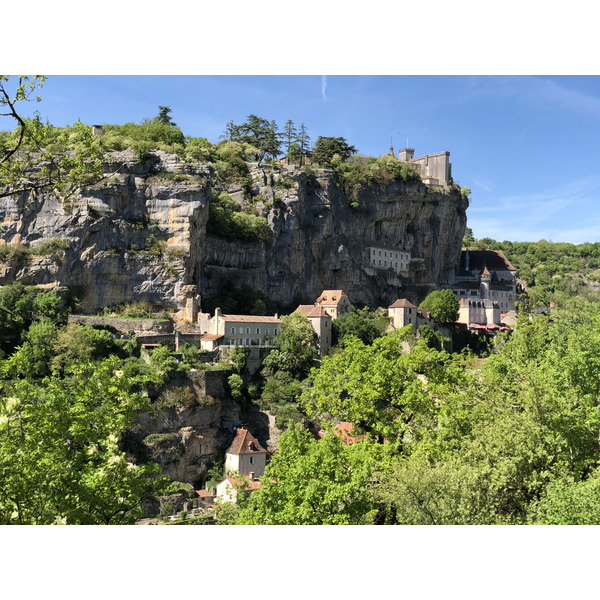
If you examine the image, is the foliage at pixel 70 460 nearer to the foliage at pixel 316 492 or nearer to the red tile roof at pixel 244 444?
the foliage at pixel 316 492

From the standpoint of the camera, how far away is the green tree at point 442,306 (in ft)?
186

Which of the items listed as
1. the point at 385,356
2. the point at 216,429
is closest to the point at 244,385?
the point at 216,429

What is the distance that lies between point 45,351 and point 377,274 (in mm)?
34950

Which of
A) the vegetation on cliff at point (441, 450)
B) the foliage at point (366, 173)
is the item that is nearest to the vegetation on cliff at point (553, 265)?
the foliage at point (366, 173)

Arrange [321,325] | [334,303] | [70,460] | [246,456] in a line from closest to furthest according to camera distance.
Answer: [70,460], [246,456], [321,325], [334,303]

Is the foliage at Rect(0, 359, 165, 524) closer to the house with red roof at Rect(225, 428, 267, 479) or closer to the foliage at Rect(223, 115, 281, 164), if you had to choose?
the house with red roof at Rect(225, 428, 267, 479)

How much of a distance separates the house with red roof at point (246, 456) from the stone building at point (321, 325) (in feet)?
37.3

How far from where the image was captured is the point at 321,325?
1806 inches

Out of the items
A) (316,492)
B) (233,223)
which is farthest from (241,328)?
(316,492)

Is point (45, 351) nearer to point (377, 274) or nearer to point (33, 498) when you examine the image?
point (33, 498)

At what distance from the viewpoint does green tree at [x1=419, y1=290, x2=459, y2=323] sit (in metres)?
56.7

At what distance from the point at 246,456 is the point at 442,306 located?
28705mm

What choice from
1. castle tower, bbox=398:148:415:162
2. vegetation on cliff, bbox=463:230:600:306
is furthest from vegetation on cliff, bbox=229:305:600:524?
vegetation on cliff, bbox=463:230:600:306

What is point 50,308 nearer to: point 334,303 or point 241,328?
point 241,328
